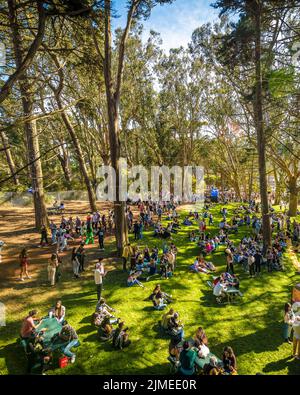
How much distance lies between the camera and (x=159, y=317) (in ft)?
33.1

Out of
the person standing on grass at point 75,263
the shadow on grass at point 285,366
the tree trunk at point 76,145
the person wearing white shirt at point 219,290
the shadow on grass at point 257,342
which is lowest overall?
the shadow on grass at point 285,366

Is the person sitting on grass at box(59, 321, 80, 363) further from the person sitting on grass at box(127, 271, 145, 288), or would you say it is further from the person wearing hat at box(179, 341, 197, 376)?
the person sitting on grass at box(127, 271, 145, 288)

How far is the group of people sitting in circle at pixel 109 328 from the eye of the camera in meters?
8.26

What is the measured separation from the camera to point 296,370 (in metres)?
7.68

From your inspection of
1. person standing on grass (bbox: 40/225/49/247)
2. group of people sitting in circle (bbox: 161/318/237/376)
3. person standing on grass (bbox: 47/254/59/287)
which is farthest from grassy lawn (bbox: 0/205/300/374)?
person standing on grass (bbox: 40/225/49/247)

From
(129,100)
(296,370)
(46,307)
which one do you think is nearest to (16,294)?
(46,307)

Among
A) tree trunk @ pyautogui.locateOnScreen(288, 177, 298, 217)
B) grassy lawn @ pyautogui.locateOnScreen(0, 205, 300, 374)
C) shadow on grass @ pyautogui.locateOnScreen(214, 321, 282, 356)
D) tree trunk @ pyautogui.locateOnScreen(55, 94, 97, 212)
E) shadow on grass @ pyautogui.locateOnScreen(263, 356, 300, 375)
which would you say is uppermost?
tree trunk @ pyautogui.locateOnScreen(55, 94, 97, 212)

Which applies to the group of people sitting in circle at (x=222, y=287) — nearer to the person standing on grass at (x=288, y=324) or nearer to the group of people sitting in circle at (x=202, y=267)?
the group of people sitting in circle at (x=202, y=267)

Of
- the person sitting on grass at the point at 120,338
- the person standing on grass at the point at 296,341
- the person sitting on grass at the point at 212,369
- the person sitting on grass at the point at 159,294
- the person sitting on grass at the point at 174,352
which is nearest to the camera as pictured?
the person sitting on grass at the point at 212,369

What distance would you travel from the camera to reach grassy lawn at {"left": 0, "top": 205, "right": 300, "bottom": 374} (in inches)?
302

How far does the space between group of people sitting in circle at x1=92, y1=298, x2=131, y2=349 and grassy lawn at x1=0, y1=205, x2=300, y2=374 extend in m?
0.21

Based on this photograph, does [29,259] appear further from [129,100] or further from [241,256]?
[129,100]

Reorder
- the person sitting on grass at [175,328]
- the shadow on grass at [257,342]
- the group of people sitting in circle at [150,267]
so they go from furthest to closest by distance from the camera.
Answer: the group of people sitting in circle at [150,267], the person sitting on grass at [175,328], the shadow on grass at [257,342]

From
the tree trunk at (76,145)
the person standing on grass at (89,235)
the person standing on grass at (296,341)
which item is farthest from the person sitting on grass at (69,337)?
the tree trunk at (76,145)
